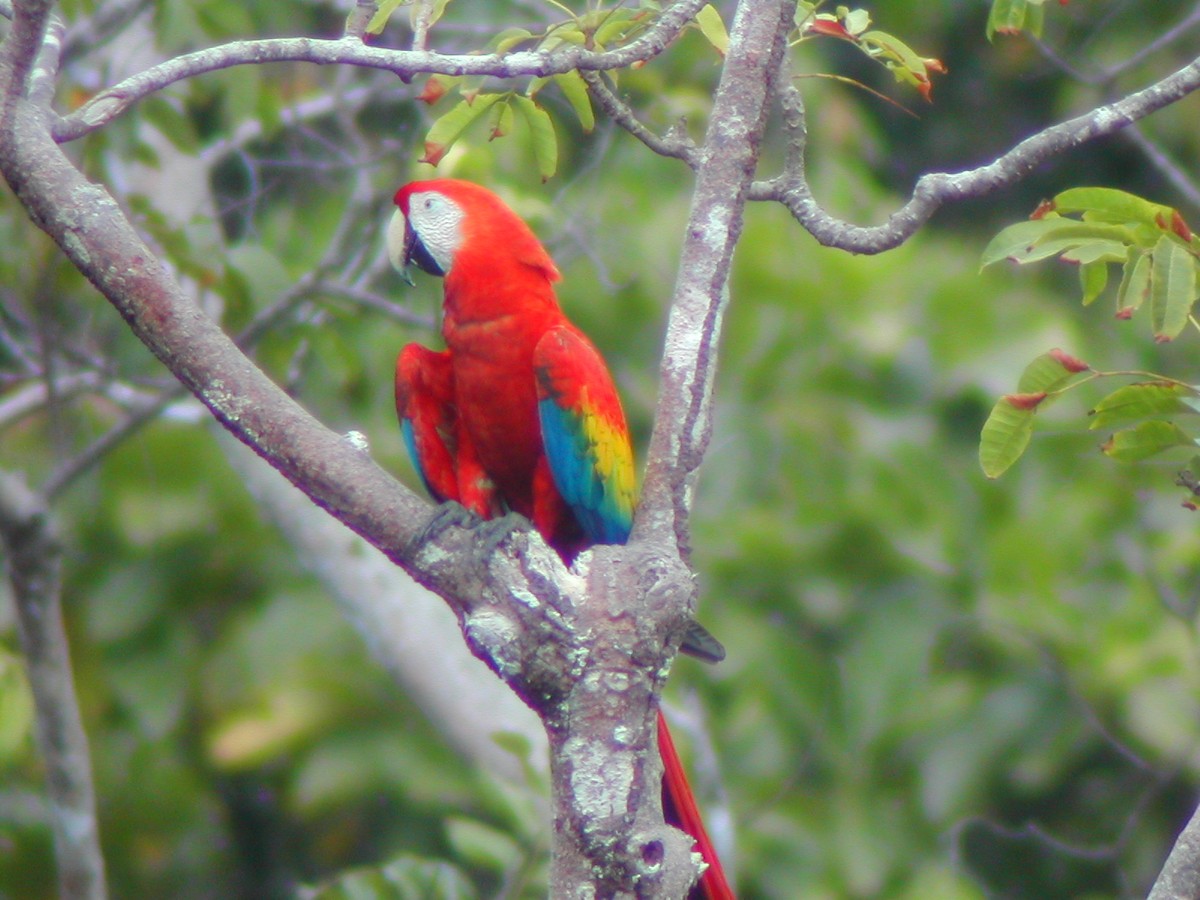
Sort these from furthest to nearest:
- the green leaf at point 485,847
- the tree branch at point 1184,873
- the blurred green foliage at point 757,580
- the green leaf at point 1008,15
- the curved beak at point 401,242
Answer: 1. the blurred green foliage at point 757,580
2. the green leaf at point 485,847
3. the curved beak at point 401,242
4. the green leaf at point 1008,15
5. the tree branch at point 1184,873

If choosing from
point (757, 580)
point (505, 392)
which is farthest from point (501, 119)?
point (757, 580)

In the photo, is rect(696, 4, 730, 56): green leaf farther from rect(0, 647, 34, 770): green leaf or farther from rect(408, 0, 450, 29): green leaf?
rect(0, 647, 34, 770): green leaf

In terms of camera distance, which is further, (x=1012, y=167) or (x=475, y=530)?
(x=475, y=530)

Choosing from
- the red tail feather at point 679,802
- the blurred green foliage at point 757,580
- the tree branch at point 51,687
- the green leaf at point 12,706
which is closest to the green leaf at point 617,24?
the red tail feather at point 679,802

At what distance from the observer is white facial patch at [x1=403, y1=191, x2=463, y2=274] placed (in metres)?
2.14

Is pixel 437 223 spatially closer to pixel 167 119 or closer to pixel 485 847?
pixel 167 119

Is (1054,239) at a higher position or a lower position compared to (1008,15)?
lower

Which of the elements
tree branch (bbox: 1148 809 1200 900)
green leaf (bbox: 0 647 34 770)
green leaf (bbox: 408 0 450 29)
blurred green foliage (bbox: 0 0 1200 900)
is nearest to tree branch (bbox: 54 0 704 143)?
green leaf (bbox: 408 0 450 29)

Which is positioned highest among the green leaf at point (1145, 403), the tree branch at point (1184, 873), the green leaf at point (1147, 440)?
the green leaf at point (1145, 403)

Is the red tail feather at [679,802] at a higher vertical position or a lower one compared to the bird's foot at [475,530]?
lower

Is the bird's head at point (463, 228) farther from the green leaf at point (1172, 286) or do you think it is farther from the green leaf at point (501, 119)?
the green leaf at point (1172, 286)

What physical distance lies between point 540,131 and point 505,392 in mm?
465

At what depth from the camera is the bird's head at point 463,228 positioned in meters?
2.11

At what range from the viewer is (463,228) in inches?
83.9
